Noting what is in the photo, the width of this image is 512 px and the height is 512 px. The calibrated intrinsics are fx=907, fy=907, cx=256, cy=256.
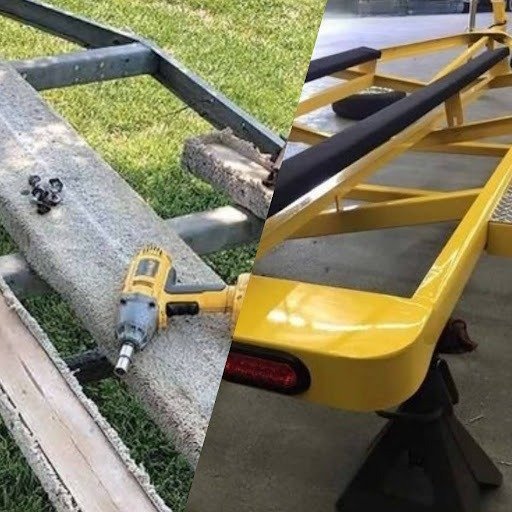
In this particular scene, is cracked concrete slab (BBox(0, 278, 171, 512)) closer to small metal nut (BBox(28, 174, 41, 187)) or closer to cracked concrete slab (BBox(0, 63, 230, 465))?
cracked concrete slab (BBox(0, 63, 230, 465))

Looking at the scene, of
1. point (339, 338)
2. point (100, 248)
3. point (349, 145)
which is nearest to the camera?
point (339, 338)

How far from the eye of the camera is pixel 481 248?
1.99 ft

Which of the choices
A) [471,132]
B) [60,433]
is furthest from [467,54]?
[60,433]

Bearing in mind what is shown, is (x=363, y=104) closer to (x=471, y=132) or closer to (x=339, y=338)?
(x=471, y=132)

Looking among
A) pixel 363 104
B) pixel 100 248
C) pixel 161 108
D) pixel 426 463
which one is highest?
pixel 363 104

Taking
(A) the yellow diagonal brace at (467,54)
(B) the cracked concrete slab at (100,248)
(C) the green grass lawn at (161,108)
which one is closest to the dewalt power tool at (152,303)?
(B) the cracked concrete slab at (100,248)

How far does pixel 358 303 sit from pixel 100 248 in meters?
0.50

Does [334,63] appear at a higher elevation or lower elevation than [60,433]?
higher

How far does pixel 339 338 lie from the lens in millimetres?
331

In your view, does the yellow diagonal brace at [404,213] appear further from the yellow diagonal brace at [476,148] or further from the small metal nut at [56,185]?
the small metal nut at [56,185]

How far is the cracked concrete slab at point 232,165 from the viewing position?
0.95 metres

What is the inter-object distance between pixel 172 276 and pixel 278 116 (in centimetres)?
25

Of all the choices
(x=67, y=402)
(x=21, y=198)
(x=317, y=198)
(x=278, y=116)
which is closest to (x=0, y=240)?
(x=21, y=198)

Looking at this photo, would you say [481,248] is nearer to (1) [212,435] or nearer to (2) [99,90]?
(1) [212,435]
